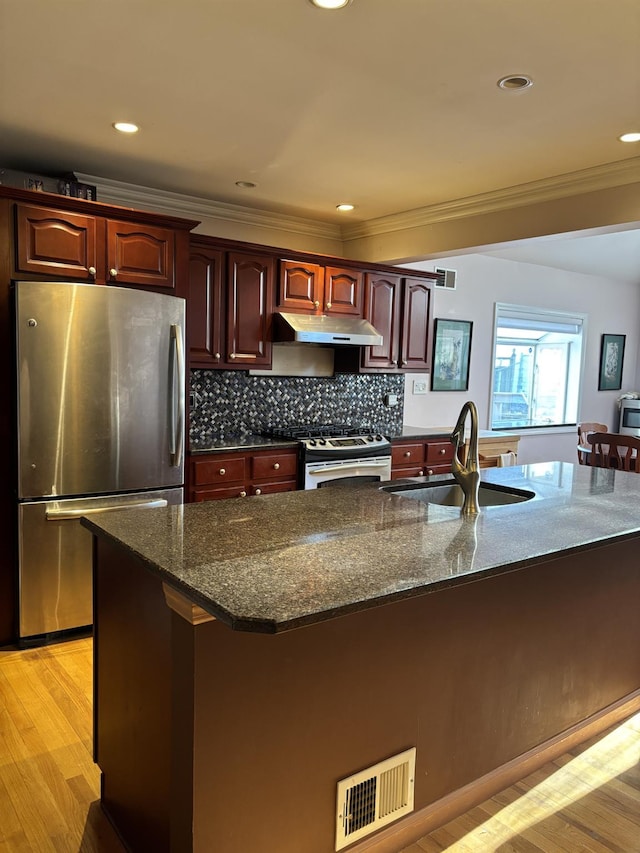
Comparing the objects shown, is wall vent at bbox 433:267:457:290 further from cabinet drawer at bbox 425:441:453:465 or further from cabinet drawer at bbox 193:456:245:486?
cabinet drawer at bbox 193:456:245:486

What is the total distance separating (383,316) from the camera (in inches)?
192

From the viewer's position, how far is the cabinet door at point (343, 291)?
457 cm

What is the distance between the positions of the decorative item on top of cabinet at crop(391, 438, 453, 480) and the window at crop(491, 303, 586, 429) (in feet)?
5.71

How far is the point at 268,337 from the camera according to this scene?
4.29 m

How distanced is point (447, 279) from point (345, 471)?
2417mm

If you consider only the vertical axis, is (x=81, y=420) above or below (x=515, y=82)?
below

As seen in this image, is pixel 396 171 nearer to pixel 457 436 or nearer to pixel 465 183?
pixel 465 183

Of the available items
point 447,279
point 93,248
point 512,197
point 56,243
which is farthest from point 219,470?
point 447,279

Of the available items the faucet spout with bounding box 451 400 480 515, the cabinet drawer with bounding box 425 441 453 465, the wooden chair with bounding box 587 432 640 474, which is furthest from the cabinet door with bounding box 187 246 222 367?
the wooden chair with bounding box 587 432 640 474

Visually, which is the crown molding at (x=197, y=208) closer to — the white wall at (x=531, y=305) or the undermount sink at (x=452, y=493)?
the white wall at (x=531, y=305)

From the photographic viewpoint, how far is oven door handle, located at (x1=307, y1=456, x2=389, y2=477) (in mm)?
4141

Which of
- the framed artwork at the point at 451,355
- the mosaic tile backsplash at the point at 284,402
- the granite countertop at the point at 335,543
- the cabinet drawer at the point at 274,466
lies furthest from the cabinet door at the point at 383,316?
the granite countertop at the point at 335,543

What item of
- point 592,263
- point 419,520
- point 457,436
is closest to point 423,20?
point 457,436

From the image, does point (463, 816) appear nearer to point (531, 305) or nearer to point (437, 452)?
point (437, 452)
